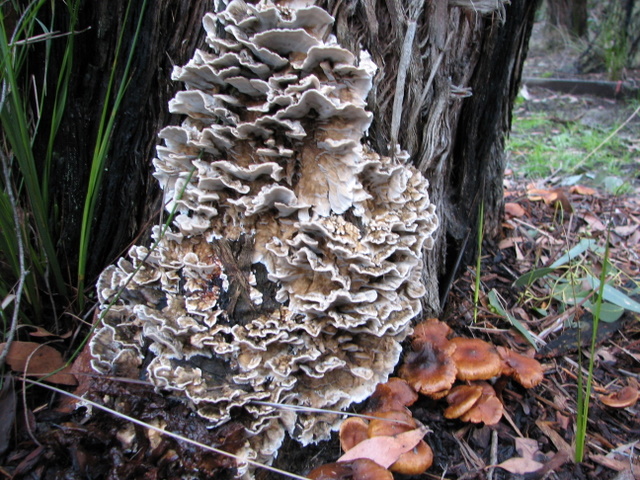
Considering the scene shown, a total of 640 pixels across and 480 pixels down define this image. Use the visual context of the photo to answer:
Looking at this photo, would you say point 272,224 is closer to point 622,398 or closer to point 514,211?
point 622,398

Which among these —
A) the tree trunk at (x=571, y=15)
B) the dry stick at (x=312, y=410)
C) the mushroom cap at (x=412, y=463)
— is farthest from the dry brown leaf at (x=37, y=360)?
the tree trunk at (x=571, y=15)

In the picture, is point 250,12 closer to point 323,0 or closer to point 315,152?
point 323,0

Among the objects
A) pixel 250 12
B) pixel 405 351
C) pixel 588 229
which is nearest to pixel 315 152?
pixel 250 12

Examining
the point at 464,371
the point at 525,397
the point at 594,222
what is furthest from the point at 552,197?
the point at 464,371

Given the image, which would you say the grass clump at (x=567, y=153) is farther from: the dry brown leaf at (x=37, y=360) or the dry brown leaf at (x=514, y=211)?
the dry brown leaf at (x=37, y=360)

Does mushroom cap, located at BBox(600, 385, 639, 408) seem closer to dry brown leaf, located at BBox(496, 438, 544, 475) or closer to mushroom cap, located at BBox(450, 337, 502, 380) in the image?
dry brown leaf, located at BBox(496, 438, 544, 475)
